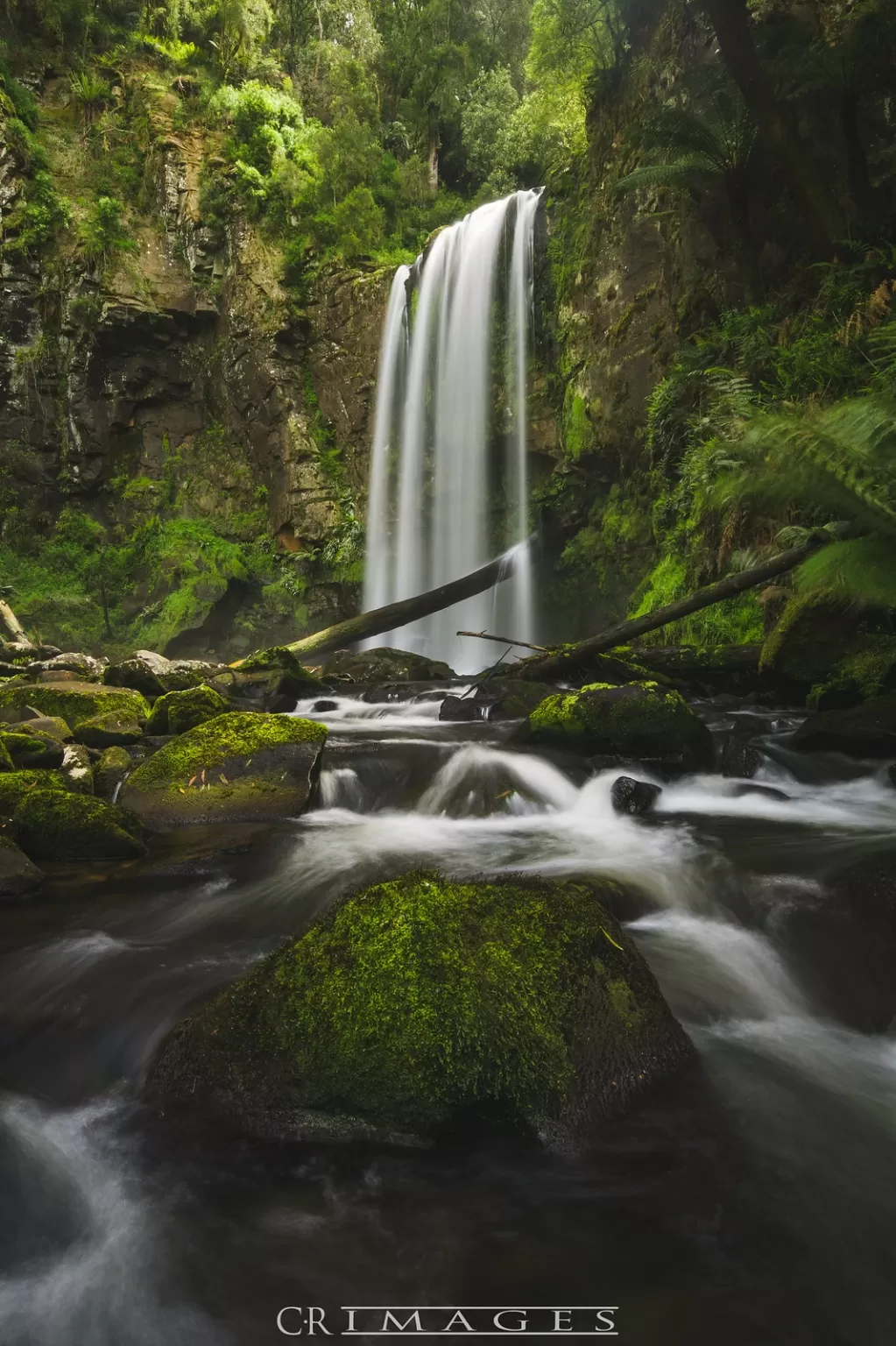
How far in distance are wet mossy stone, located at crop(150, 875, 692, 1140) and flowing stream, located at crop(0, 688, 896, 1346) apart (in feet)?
0.32

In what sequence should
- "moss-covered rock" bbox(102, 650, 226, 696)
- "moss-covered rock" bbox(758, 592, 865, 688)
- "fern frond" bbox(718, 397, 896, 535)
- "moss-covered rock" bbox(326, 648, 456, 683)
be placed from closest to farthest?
"fern frond" bbox(718, 397, 896, 535), "moss-covered rock" bbox(758, 592, 865, 688), "moss-covered rock" bbox(102, 650, 226, 696), "moss-covered rock" bbox(326, 648, 456, 683)

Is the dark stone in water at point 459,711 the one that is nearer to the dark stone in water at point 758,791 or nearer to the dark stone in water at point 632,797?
the dark stone in water at point 632,797

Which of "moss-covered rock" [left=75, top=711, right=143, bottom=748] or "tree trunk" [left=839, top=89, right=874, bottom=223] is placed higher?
"tree trunk" [left=839, top=89, right=874, bottom=223]

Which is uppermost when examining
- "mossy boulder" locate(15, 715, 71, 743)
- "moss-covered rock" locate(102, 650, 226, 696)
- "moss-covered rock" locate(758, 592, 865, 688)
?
"moss-covered rock" locate(758, 592, 865, 688)

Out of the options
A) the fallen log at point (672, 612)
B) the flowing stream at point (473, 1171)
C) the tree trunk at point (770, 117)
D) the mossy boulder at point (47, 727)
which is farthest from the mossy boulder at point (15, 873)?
the tree trunk at point (770, 117)

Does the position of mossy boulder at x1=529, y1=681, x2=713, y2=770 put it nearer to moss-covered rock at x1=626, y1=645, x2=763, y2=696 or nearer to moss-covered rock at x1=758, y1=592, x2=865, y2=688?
moss-covered rock at x1=758, y1=592, x2=865, y2=688

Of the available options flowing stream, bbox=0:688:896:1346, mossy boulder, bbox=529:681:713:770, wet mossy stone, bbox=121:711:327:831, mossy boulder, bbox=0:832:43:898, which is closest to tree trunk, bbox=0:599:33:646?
wet mossy stone, bbox=121:711:327:831

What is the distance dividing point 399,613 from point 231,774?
16.0ft

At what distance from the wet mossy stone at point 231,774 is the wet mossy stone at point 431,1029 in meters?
2.87

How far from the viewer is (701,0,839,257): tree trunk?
7.58m

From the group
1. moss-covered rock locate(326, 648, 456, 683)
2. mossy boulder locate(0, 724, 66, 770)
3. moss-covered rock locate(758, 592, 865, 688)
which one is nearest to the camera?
mossy boulder locate(0, 724, 66, 770)

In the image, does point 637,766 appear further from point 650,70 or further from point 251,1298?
point 650,70

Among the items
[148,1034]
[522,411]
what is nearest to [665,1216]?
[148,1034]

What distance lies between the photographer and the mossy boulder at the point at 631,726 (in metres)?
6.20
